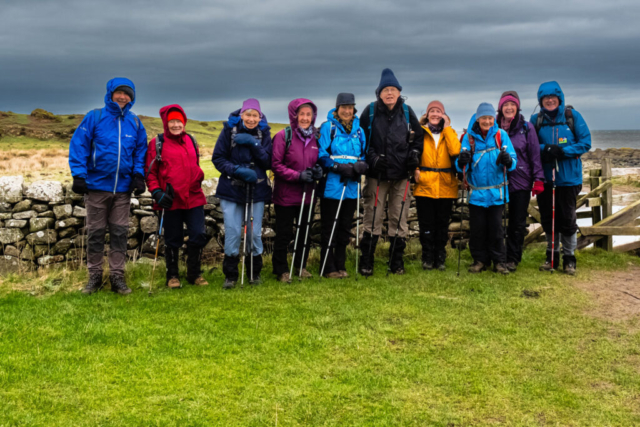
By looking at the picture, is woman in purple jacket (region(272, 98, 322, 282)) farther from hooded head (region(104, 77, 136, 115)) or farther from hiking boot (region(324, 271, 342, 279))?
hooded head (region(104, 77, 136, 115))

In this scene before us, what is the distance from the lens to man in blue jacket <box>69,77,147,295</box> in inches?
268

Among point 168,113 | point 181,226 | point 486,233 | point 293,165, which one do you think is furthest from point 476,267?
point 168,113

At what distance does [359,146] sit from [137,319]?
382 cm

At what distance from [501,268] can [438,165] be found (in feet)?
6.15

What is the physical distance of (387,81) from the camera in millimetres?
7965

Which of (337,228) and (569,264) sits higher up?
(337,228)

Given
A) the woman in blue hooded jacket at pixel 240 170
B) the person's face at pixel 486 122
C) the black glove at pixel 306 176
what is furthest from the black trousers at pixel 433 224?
the woman in blue hooded jacket at pixel 240 170

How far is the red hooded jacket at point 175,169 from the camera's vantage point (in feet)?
23.5

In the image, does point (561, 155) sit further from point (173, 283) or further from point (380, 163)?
point (173, 283)

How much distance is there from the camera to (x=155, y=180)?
721 centimetres

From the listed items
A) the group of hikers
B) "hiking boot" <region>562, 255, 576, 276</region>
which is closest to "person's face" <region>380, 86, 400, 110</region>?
the group of hikers

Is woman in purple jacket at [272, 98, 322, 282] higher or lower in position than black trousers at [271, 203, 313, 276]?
higher

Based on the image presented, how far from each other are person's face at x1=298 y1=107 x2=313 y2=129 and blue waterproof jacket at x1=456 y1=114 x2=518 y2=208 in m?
2.33

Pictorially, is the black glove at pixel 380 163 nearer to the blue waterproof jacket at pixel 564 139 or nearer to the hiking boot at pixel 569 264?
the blue waterproof jacket at pixel 564 139
